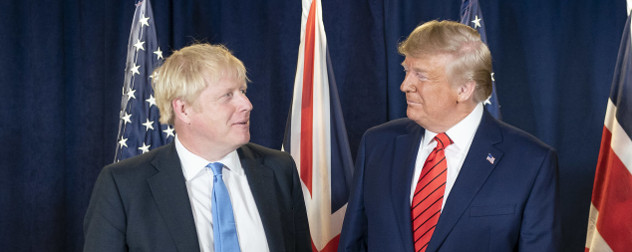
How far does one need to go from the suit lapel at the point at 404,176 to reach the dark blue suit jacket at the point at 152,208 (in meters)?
0.38

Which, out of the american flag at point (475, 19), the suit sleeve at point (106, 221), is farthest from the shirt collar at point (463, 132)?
the american flag at point (475, 19)

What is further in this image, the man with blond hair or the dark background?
the dark background

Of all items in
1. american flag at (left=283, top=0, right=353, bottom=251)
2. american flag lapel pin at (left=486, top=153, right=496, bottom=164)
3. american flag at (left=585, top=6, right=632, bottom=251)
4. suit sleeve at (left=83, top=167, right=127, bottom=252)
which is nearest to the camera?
suit sleeve at (left=83, top=167, right=127, bottom=252)

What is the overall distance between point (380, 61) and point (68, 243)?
7.70 ft

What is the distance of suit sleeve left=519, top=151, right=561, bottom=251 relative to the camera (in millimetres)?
1980

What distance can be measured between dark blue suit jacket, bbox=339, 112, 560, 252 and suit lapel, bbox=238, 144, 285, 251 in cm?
33

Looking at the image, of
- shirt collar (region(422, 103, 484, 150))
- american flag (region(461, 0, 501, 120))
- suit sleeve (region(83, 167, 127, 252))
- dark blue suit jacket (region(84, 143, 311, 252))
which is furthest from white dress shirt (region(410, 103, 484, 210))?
american flag (region(461, 0, 501, 120))

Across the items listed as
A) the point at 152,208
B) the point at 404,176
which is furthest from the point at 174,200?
the point at 404,176

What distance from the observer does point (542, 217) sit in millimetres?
1987

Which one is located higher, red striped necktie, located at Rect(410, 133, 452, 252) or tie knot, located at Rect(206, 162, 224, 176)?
tie knot, located at Rect(206, 162, 224, 176)

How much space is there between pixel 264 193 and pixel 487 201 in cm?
71

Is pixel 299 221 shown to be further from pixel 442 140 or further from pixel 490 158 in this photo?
pixel 490 158

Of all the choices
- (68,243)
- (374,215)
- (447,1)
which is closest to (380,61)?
(447,1)

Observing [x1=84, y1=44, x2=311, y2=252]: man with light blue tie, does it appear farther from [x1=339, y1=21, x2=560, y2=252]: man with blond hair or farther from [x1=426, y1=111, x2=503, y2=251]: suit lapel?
[x1=426, y1=111, x2=503, y2=251]: suit lapel
